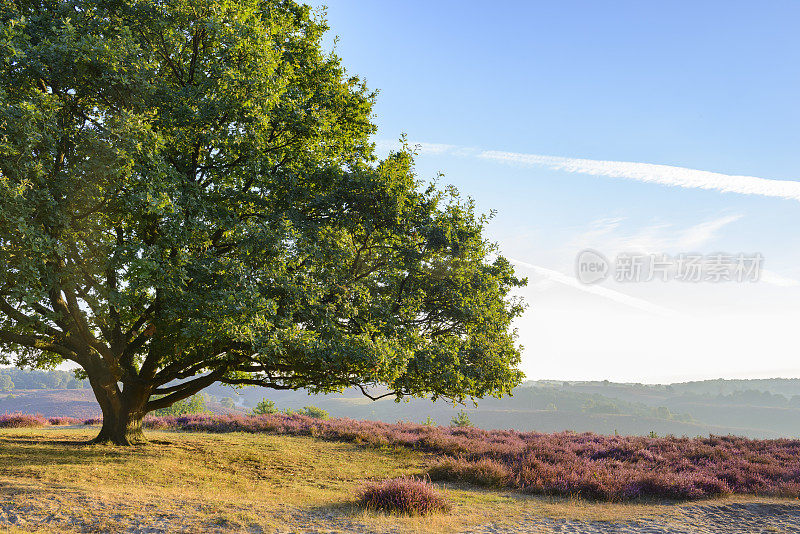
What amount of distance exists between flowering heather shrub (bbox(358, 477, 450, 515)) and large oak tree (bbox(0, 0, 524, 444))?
320cm

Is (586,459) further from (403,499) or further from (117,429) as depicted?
(117,429)

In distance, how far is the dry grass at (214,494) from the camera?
9.30 meters

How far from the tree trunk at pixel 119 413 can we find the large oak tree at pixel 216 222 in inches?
3.0

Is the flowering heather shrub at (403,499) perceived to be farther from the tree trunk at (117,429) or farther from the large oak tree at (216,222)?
the tree trunk at (117,429)

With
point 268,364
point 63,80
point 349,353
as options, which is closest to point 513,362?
point 349,353

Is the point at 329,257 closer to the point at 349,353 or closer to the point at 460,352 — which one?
the point at 349,353

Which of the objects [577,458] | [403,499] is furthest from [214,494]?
[577,458]

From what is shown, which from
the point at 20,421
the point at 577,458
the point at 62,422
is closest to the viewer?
the point at 577,458

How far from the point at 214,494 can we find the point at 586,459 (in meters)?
14.3

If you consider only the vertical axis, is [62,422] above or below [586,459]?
below

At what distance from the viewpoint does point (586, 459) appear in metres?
18.7

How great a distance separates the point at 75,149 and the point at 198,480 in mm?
9934

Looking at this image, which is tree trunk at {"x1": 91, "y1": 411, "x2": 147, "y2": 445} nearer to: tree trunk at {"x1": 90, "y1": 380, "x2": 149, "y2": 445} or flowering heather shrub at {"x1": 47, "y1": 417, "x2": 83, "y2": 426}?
tree trunk at {"x1": 90, "y1": 380, "x2": 149, "y2": 445}

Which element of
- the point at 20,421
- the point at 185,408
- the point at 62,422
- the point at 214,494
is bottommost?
the point at 185,408
